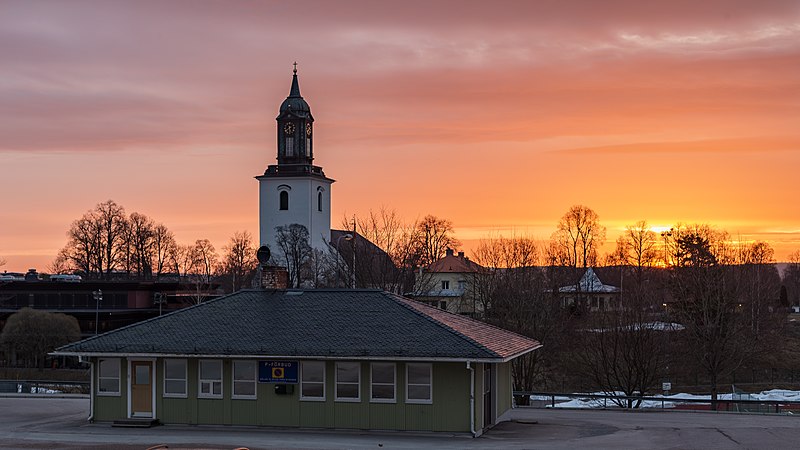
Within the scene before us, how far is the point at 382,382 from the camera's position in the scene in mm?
32500

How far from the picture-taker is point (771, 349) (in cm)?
7088

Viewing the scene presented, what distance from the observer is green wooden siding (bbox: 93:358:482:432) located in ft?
104

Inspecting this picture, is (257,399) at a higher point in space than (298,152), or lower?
lower

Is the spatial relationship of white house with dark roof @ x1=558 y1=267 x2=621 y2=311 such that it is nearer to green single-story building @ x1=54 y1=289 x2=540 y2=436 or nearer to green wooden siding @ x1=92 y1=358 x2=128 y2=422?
green single-story building @ x1=54 y1=289 x2=540 y2=436

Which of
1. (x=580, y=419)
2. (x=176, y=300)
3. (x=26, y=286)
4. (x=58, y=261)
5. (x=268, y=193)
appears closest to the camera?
(x=580, y=419)

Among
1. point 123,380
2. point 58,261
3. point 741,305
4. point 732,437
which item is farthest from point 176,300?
point 732,437

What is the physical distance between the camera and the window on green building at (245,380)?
33562mm

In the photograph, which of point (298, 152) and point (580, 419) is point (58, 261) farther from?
point (580, 419)

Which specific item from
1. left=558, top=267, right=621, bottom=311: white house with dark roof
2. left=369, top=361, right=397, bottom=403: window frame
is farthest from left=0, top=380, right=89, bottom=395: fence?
left=558, top=267, right=621, bottom=311: white house with dark roof

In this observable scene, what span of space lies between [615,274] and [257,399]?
4414 inches

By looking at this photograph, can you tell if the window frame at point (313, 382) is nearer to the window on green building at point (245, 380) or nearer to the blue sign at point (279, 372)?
the blue sign at point (279, 372)

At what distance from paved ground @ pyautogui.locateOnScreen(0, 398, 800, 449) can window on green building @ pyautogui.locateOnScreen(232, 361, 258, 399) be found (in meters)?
1.10

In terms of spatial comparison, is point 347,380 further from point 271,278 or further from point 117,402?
point 117,402

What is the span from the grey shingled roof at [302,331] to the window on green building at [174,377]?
69 cm
